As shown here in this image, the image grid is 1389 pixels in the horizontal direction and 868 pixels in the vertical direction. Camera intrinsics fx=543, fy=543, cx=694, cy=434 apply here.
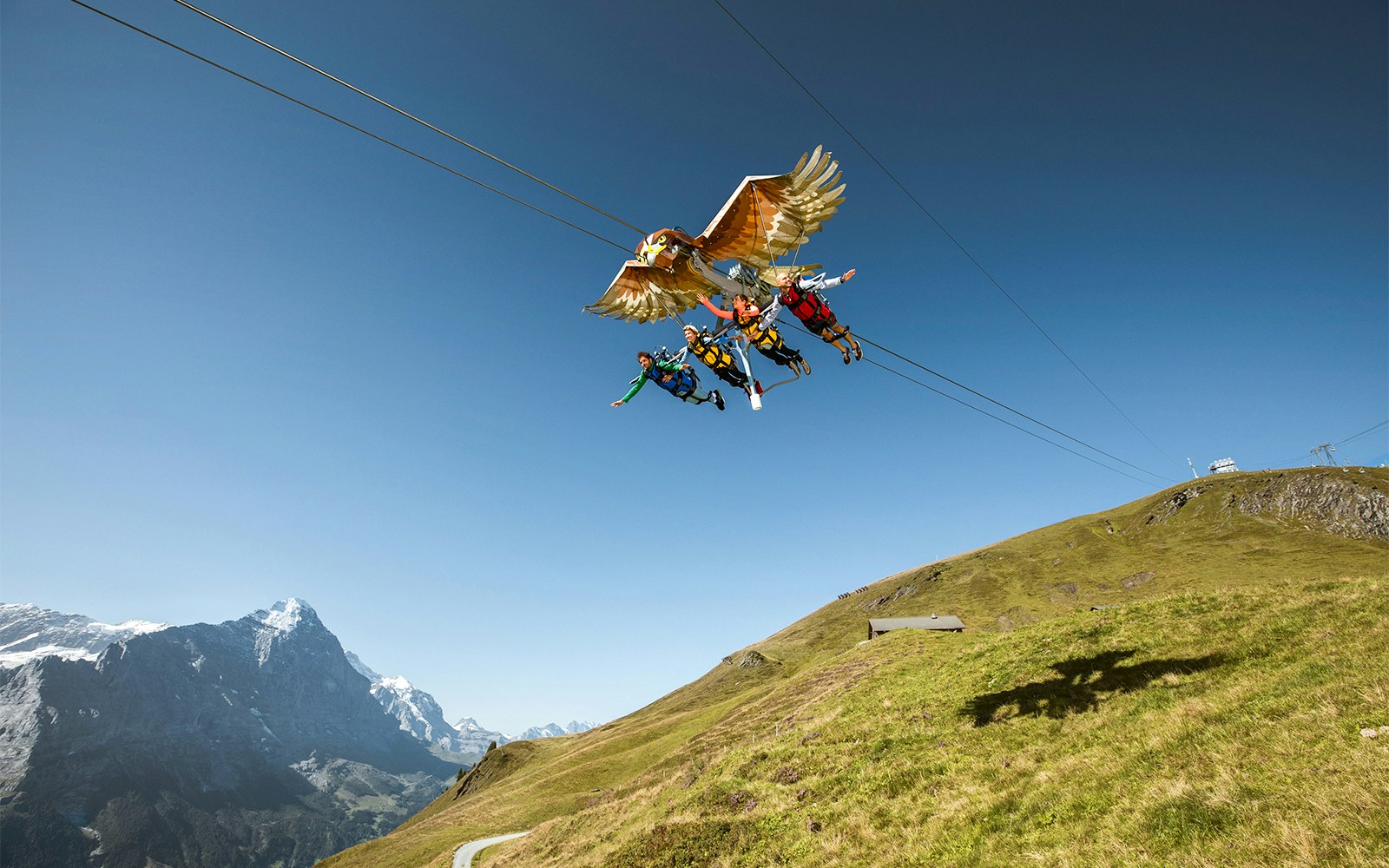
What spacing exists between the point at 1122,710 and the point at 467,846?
5423 centimetres

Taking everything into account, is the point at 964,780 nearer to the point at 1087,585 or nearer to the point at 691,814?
the point at 691,814

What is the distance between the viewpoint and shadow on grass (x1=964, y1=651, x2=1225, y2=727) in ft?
58.0

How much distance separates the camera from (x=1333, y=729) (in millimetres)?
11062

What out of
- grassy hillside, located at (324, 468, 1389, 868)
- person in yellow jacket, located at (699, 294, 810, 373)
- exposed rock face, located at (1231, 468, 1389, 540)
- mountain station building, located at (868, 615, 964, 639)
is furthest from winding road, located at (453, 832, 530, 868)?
exposed rock face, located at (1231, 468, 1389, 540)

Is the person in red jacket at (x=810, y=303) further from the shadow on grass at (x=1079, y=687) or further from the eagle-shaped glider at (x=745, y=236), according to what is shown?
the shadow on grass at (x=1079, y=687)

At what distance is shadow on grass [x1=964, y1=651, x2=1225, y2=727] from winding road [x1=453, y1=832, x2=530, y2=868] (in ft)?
117

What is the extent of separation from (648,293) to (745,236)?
16.6 ft

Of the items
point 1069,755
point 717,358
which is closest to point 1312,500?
point 1069,755

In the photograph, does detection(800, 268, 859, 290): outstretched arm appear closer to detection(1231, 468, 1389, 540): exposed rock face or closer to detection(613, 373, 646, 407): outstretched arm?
detection(613, 373, 646, 407): outstretched arm

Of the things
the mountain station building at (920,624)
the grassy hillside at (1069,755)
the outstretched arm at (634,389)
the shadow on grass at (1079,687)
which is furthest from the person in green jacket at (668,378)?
the mountain station building at (920,624)

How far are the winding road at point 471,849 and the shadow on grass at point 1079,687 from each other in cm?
3559

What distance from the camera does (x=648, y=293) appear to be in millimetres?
21156

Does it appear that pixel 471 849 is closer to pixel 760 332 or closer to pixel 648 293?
pixel 648 293

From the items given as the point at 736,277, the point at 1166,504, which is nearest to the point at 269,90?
the point at 736,277
